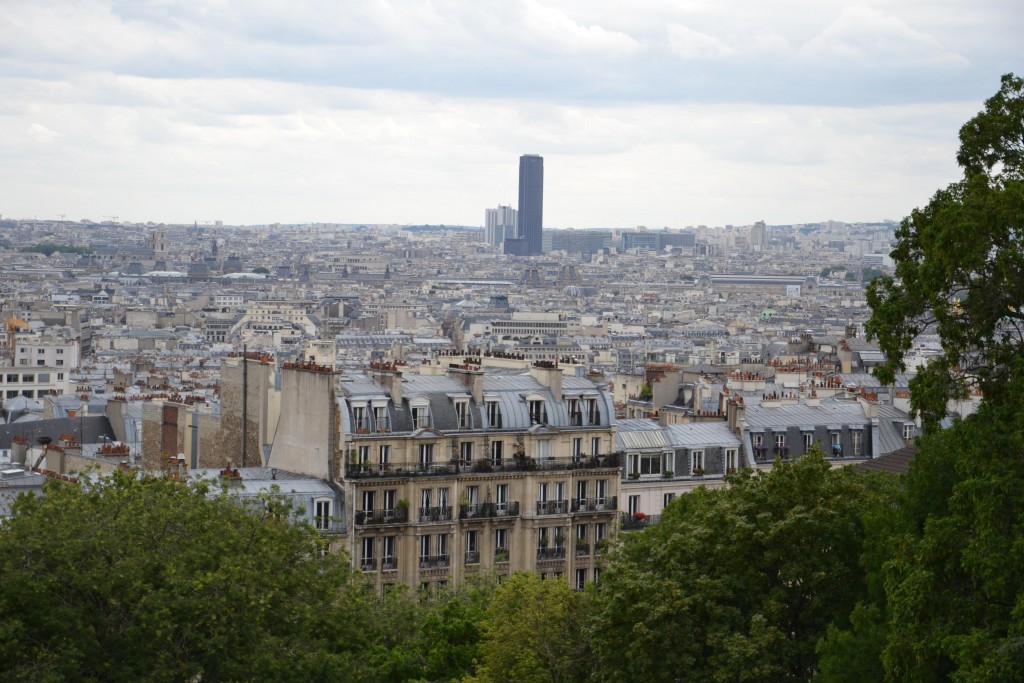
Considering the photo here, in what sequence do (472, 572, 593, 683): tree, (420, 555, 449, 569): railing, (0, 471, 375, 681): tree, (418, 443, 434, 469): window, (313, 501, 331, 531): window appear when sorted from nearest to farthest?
1. (0, 471, 375, 681): tree
2. (472, 572, 593, 683): tree
3. (313, 501, 331, 531): window
4. (420, 555, 449, 569): railing
5. (418, 443, 434, 469): window

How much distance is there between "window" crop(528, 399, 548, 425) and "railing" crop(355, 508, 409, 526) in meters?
3.84

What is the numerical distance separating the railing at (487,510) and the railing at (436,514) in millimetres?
335

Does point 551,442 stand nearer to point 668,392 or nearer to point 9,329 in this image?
point 668,392

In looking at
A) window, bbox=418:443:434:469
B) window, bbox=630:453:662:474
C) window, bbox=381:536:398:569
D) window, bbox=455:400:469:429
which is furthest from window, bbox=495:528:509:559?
window, bbox=630:453:662:474

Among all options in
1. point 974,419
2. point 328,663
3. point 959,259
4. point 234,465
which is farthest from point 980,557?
point 234,465

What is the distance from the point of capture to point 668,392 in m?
68.1

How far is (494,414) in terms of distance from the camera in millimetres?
44000

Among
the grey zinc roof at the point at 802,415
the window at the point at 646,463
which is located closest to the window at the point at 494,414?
the window at the point at 646,463

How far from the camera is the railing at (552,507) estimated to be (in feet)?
144

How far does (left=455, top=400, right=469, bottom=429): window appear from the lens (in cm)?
4344

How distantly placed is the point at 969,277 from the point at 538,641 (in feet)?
34.7

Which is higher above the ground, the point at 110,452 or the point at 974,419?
the point at 974,419

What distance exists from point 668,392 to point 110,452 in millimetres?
24996

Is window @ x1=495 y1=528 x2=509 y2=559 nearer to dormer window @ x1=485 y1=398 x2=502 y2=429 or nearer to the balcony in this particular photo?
the balcony
